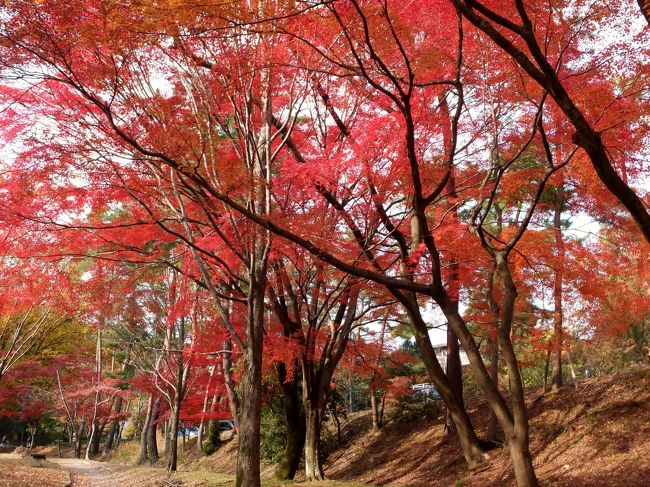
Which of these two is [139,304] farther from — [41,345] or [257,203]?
[257,203]

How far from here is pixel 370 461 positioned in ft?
49.4

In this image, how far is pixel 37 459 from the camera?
17516mm

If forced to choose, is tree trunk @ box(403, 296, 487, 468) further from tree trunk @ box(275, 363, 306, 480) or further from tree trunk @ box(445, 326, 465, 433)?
tree trunk @ box(275, 363, 306, 480)

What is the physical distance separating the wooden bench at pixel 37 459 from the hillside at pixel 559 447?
8.68 m

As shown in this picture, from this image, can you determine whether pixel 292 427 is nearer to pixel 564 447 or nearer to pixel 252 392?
pixel 252 392

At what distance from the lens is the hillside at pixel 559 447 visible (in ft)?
24.9

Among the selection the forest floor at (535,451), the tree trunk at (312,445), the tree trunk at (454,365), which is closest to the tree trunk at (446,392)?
the forest floor at (535,451)

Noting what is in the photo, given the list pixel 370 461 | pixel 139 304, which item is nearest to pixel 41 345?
pixel 139 304

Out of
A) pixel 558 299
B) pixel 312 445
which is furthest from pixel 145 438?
pixel 558 299

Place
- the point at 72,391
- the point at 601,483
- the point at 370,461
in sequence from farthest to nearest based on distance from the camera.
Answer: the point at 72,391 → the point at 370,461 → the point at 601,483

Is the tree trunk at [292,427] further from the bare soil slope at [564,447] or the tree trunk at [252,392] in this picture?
the tree trunk at [252,392]

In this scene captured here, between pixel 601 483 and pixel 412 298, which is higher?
pixel 412 298

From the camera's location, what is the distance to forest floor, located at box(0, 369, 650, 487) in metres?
7.74

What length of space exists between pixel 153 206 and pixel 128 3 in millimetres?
5579
